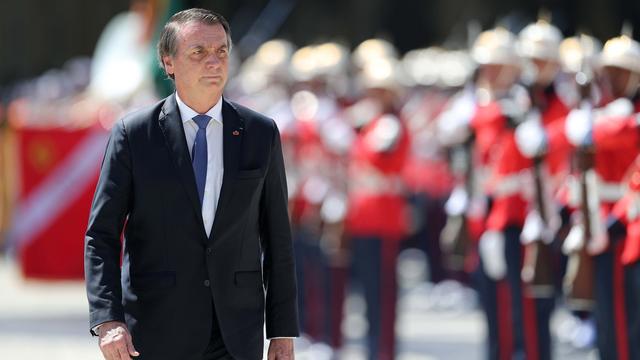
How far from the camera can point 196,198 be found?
16.8 feet

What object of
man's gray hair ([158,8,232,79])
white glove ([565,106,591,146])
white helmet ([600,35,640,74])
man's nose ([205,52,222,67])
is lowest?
man's nose ([205,52,222,67])

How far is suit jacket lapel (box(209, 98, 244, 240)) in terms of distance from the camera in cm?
513

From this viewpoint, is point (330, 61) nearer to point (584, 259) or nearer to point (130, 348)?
point (584, 259)

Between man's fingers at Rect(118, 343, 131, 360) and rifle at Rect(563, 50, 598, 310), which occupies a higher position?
rifle at Rect(563, 50, 598, 310)

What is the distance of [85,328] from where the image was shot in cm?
1327

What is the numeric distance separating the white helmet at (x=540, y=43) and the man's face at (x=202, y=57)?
436cm

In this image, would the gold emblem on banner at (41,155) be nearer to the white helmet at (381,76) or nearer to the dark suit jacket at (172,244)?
the white helmet at (381,76)

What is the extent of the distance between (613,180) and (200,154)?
9.76ft

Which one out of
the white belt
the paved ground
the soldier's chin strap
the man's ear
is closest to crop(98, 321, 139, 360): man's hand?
the man's ear

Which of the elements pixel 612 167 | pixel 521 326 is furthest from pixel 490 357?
pixel 612 167

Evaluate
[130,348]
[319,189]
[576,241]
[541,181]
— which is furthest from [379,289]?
[130,348]

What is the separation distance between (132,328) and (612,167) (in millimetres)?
3158

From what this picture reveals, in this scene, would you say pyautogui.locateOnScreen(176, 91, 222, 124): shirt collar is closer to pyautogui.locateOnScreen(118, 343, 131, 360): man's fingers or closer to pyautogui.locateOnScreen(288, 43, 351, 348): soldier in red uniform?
pyautogui.locateOnScreen(118, 343, 131, 360): man's fingers

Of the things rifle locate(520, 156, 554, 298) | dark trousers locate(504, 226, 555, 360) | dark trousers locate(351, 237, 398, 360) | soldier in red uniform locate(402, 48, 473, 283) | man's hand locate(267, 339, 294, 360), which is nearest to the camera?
man's hand locate(267, 339, 294, 360)
